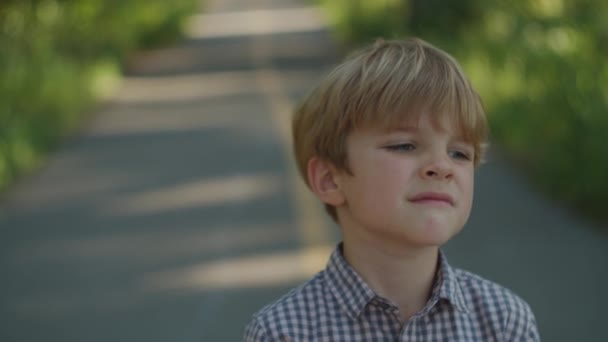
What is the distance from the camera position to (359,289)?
303 cm

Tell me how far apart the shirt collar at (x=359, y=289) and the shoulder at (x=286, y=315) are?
0.05 meters

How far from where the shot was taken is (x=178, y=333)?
25.5 ft

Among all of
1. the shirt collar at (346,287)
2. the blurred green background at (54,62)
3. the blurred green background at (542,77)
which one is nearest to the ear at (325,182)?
the shirt collar at (346,287)

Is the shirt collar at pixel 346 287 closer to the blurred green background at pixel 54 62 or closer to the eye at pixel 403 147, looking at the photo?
the eye at pixel 403 147

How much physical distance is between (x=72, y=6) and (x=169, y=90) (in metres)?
4.24

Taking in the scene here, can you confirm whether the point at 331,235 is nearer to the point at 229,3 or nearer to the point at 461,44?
the point at 461,44

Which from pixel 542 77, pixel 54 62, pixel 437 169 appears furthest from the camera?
pixel 54 62

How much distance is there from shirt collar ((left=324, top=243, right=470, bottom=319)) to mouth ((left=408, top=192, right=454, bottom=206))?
0.58ft

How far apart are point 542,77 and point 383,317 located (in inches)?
475

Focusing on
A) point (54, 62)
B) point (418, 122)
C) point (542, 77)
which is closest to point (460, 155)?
point (418, 122)

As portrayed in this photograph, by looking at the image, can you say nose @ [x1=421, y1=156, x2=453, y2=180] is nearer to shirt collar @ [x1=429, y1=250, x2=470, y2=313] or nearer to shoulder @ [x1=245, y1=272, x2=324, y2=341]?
shirt collar @ [x1=429, y1=250, x2=470, y2=313]

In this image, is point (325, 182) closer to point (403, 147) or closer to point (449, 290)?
point (403, 147)

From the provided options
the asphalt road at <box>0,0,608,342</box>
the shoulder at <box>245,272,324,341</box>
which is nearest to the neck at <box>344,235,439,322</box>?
the shoulder at <box>245,272,324,341</box>

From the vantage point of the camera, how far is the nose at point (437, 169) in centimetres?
298
